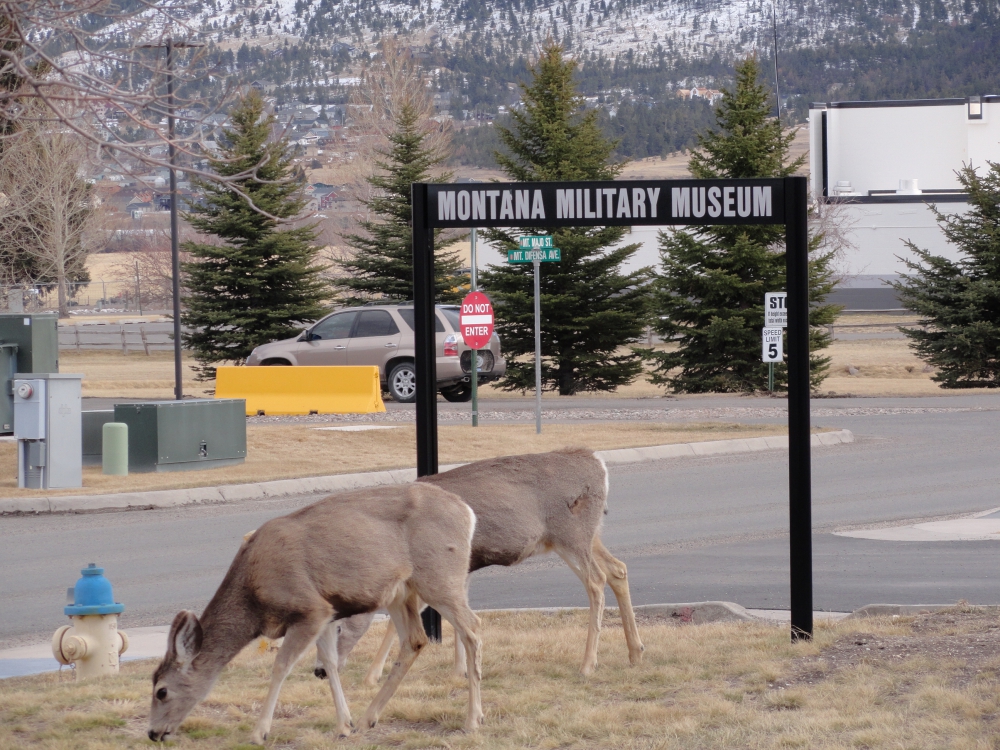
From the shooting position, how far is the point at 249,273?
3559 cm

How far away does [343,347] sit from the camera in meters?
26.8

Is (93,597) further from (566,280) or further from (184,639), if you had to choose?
(566,280)

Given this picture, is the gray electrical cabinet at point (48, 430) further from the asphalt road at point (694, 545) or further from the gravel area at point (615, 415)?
the gravel area at point (615, 415)

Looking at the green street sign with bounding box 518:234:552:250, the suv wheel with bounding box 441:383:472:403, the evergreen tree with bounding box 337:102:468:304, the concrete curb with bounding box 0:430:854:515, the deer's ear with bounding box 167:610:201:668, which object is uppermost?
the evergreen tree with bounding box 337:102:468:304

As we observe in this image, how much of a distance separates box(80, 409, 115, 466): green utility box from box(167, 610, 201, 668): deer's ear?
1248 centimetres

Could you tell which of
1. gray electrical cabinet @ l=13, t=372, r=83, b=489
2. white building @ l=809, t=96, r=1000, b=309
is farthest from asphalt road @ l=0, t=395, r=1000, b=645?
white building @ l=809, t=96, r=1000, b=309

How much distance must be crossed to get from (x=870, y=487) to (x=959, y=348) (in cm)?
1872

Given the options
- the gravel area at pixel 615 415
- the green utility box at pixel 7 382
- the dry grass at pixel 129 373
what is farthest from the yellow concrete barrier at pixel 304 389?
the green utility box at pixel 7 382

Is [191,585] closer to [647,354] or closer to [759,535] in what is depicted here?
[759,535]

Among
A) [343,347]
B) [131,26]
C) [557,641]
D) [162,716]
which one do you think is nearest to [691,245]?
[343,347]

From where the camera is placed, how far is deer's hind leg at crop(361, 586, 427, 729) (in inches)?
220

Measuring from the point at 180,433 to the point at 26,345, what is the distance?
10.1 feet

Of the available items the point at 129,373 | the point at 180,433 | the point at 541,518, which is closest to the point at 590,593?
the point at 541,518

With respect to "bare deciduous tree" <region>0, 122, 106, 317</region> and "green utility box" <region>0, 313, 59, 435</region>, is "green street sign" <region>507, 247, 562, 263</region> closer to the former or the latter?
"green utility box" <region>0, 313, 59, 435</region>
